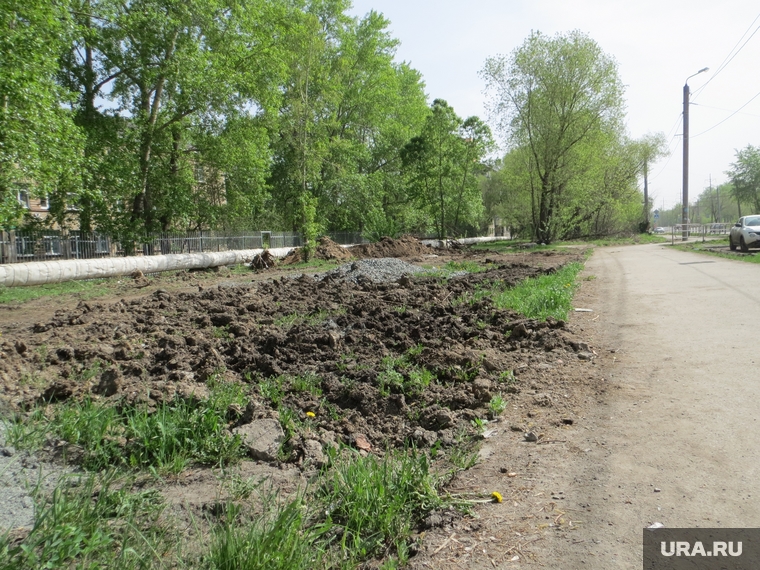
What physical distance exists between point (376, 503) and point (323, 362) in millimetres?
3137

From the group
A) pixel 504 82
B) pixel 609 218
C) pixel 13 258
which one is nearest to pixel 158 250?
pixel 13 258

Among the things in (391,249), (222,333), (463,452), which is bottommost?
(463,452)

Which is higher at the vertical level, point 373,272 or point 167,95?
point 167,95

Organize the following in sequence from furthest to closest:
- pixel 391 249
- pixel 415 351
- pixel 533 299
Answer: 1. pixel 391 249
2. pixel 533 299
3. pixel 415 351

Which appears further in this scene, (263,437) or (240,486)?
(263,437)

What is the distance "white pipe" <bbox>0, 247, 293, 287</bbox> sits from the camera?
14.5 meters

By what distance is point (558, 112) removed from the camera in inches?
1431

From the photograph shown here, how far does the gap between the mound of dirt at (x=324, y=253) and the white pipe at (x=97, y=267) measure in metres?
2.88

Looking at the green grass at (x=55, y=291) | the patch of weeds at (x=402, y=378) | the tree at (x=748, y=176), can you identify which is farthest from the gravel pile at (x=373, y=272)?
the tree at (x=748, y=176)

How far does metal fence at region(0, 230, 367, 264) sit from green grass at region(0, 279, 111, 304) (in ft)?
16.9

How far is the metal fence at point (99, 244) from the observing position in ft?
63.1

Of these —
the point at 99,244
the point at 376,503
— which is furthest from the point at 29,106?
the point at 376,503

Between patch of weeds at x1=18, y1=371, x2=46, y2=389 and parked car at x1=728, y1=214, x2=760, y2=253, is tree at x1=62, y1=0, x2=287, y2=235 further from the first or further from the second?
parked car at x1=728, y1=214, x2=760, y2=253

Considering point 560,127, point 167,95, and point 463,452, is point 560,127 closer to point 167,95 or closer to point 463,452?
point 167,95
